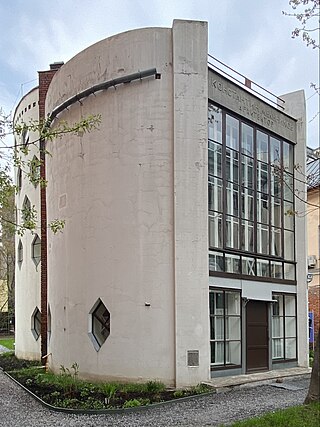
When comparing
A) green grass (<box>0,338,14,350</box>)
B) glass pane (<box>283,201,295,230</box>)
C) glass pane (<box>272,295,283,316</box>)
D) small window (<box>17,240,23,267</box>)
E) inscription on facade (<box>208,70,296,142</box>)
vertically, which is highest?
inscription on facade (<box>208,70,296,142</box>)

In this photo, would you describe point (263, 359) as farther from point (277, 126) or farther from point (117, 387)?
point (277, 126)

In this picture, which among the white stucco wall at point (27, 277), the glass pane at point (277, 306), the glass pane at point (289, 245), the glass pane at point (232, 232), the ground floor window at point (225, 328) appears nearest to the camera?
the ground floor window at point (225, 328)

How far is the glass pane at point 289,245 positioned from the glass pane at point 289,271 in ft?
0.66

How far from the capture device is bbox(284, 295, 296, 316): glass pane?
48.9 feet

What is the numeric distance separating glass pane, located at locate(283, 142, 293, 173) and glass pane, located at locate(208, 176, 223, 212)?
130 inches

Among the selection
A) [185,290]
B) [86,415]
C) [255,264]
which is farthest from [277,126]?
[86,415]

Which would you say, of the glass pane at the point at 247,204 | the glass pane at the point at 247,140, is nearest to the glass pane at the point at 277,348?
the glass pane at the point at 247,204

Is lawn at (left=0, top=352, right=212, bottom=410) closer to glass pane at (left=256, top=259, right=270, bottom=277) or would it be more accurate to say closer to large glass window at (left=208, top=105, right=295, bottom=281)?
large glass window at (left=208, top=105, right=295, bottom=281)

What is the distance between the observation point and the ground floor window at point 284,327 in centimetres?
1433

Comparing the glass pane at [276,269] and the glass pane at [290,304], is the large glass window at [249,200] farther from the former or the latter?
the glass pane at [290,304]

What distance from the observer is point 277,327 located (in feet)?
47.4

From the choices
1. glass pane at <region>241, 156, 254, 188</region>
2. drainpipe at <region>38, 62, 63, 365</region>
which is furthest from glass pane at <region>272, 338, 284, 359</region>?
drainpipe at <region>38, 62, 63, 365</region>

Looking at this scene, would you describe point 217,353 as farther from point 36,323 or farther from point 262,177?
point 36,323

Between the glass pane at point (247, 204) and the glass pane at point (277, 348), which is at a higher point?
the glass pane at point (247, 204)
